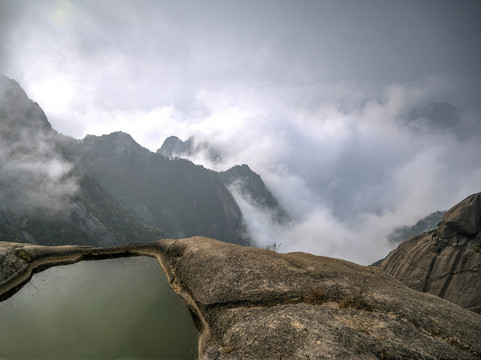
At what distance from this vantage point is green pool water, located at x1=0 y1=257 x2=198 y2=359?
1237cm

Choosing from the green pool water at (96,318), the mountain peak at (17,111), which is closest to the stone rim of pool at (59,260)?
the green pool water at (96,318)

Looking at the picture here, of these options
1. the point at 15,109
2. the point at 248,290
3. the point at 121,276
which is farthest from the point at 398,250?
the point at 15,109

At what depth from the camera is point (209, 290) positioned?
15422 mm

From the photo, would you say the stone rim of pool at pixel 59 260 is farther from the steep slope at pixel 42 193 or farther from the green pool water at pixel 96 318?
the steep slope at pixel 42 193

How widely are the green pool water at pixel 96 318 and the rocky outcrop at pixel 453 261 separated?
200 feet

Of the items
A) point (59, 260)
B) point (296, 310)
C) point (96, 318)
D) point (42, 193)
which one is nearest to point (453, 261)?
point (296, 310)

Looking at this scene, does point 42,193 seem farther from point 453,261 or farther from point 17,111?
point 453,261

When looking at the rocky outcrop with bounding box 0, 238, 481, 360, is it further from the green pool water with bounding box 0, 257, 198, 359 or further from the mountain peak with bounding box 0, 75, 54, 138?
the mountain peak with bounding box 0, 75, 54, 138

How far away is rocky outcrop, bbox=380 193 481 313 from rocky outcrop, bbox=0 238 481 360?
48207 millimetres

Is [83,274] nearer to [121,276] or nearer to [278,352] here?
[121,276]

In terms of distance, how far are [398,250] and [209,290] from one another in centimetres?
7321

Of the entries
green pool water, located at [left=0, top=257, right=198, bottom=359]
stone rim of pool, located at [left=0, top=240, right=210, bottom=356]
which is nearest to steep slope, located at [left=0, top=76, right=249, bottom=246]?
stone rim of pool, located at [left=0, top=240, right=210, bottom=356]

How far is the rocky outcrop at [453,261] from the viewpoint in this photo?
46.2 m

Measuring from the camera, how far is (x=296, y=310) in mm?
12266
